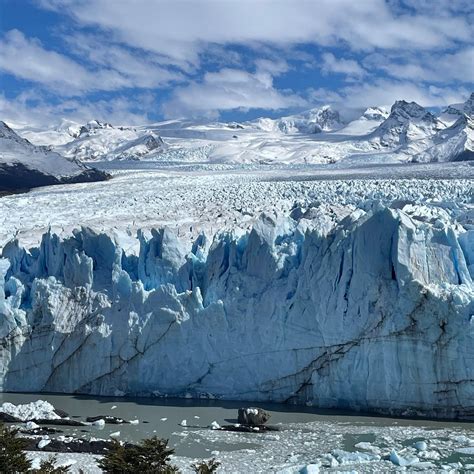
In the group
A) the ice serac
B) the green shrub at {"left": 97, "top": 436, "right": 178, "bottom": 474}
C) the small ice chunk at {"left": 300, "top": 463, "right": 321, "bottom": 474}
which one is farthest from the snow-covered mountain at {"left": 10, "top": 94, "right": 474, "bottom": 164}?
the green shrub at {"left": 97, "top": 436, "right": 178, "bottom": 474}

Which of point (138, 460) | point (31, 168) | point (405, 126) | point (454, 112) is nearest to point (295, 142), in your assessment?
point (405, 126)

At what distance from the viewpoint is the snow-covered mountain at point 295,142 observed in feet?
187

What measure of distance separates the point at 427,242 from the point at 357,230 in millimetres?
1038

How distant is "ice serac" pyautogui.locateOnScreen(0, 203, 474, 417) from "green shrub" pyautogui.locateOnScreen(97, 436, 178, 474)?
4.10 metres

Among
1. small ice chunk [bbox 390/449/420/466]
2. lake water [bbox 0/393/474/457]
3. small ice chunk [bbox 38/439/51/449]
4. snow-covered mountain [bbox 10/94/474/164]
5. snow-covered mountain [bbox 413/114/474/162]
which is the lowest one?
small ice chunk [bbox 390/449/420/466]

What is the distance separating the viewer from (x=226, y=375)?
11398mm

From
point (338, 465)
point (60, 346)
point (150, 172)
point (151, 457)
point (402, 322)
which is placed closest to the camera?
point (151, 457)

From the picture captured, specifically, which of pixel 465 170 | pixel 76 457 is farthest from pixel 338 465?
pixel 465 170

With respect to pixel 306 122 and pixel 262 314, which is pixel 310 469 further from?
pixel 306 122

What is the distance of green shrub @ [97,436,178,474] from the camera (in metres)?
7.01

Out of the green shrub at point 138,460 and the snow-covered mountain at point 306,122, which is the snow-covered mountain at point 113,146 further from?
the green shrub at point 138,460

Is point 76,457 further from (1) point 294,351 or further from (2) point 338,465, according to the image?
(1) point 294,351

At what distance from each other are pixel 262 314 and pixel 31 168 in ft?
67.8

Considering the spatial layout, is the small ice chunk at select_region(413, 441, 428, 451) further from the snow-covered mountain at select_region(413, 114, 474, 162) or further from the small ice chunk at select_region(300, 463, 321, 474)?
the snow-covered mountain at select_region(413, 114, 474, 162)
